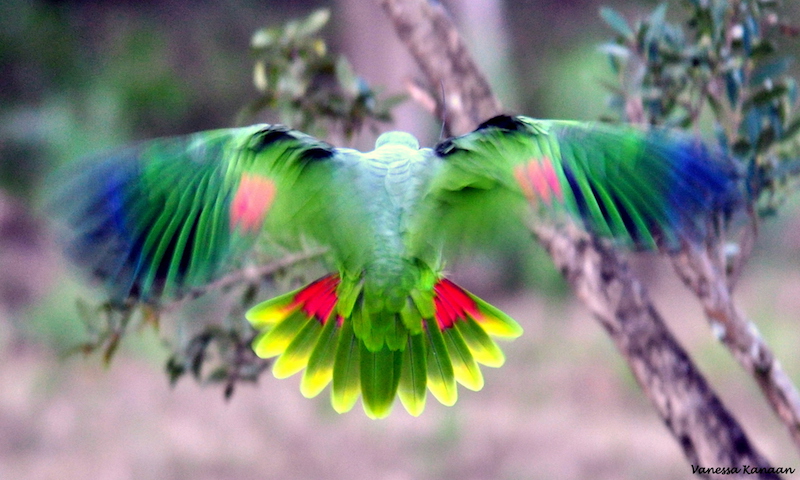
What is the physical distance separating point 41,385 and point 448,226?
359 centimetres

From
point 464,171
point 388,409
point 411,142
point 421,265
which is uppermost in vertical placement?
point 411,142

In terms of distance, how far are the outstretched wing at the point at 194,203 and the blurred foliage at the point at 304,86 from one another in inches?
24.1

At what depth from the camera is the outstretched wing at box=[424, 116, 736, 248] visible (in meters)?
1.35

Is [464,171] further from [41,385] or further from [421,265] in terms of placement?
[41,385]

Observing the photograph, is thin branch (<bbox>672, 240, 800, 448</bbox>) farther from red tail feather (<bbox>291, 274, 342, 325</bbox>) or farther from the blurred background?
the blurred background

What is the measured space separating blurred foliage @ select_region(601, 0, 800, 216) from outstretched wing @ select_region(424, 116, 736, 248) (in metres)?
0.42

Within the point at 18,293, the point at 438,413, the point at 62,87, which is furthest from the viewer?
the point at 62,87

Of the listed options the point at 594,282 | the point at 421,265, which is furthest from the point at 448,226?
the point at 594,282

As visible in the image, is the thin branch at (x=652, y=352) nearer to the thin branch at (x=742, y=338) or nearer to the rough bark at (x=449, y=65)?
the thin branch at (x=742, y=338)

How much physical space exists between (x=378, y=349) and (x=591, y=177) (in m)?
0.49

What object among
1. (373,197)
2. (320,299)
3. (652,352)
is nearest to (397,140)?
(373,197)

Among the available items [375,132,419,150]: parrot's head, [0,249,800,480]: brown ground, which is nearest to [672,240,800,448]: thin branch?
[375,132,419,150]: parrot's head

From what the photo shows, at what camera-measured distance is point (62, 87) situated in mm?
5348

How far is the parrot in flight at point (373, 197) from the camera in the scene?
1.35 m
